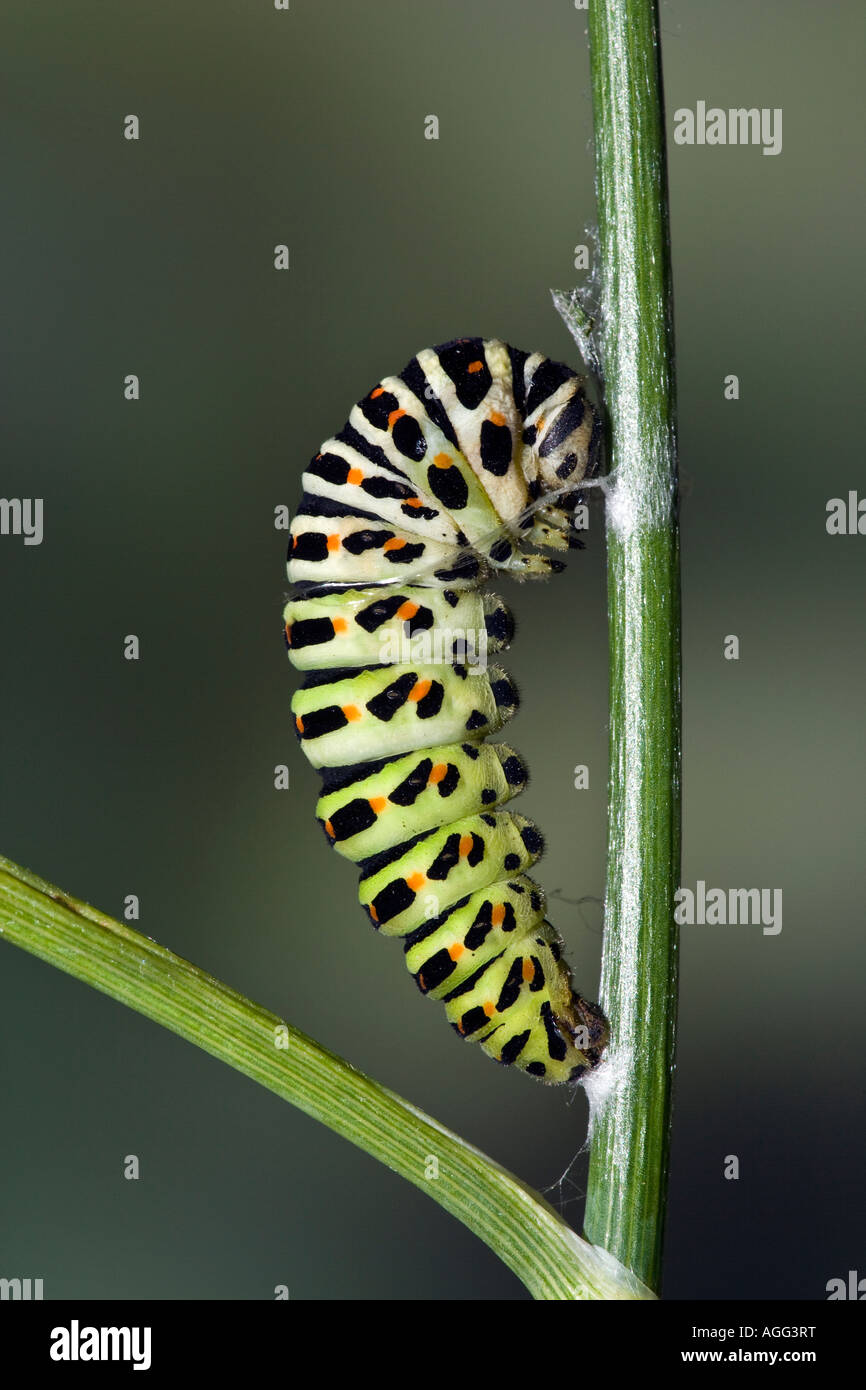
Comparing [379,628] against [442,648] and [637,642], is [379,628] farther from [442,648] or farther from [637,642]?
[637,642]

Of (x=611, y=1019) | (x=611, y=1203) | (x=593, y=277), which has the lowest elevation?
(x=611, y=1203)

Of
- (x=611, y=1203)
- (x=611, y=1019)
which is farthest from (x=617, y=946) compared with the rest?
(x=611, y=1203)

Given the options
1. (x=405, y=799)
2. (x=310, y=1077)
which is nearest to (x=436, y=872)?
(x=405, y=799)

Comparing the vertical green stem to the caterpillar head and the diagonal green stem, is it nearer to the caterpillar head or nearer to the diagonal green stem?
the diagonal green stem

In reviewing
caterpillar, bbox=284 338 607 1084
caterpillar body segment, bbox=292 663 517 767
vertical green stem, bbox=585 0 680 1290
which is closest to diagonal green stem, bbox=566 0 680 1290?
vertical green stem, bbox=585 0 680 1290

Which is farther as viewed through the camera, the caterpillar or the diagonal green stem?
the caterpillar

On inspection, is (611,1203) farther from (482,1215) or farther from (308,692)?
(308,692)

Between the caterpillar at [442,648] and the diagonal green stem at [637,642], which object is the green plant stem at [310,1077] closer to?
the diagonal green stem at [637,642]
